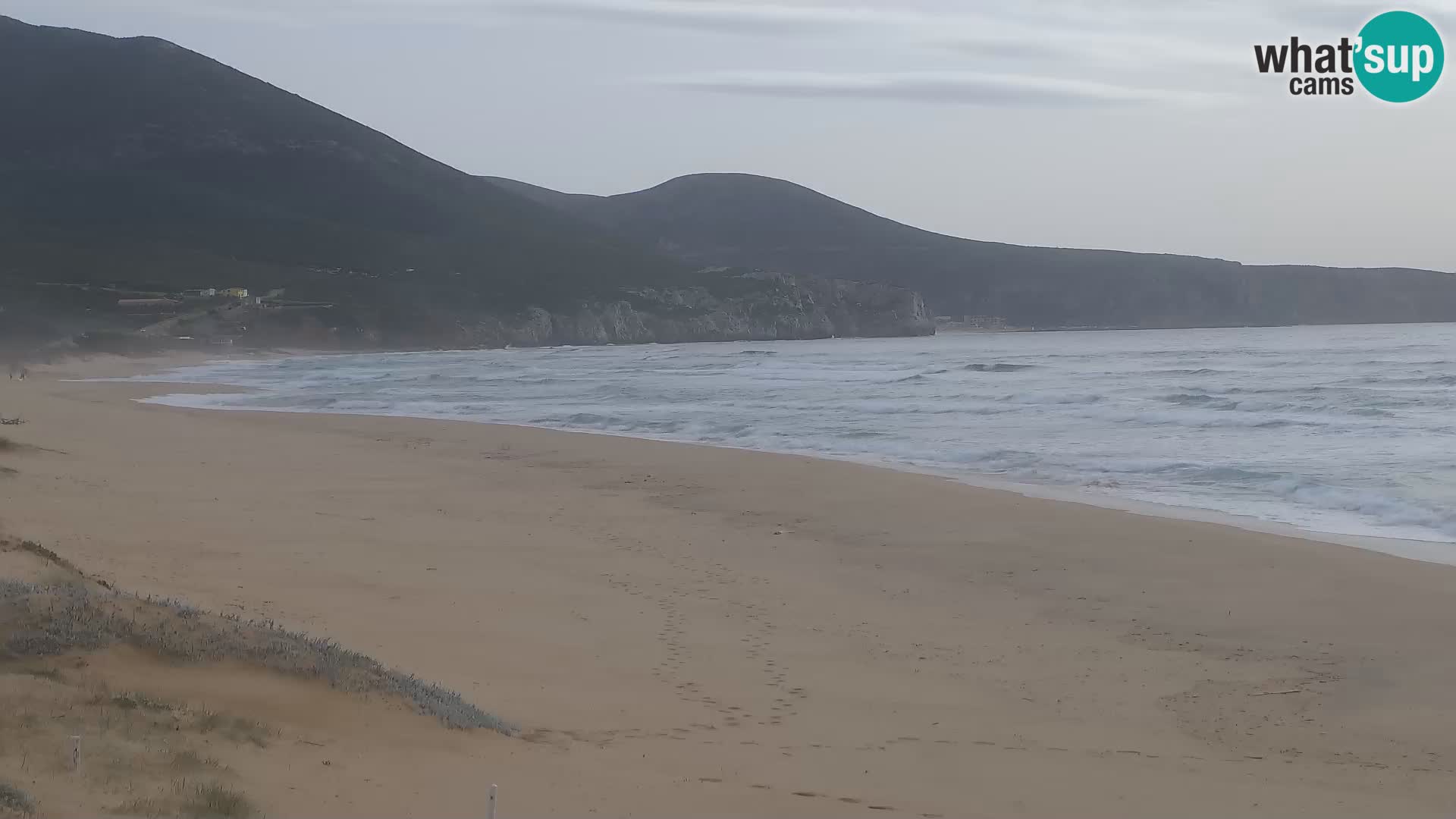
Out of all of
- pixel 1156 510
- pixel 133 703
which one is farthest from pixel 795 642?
pixel 1156 510

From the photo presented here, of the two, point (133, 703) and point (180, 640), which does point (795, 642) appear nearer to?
point (180, 640)

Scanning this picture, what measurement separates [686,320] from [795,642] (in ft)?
340

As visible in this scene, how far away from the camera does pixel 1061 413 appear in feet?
82.7

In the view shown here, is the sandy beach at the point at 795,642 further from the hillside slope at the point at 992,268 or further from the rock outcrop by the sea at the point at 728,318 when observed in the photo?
the hillside slope at the point at 992,268

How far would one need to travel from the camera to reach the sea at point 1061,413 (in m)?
14.5

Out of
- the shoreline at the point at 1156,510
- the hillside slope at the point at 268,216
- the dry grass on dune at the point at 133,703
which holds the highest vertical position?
the hillside slope at the point at 268,216

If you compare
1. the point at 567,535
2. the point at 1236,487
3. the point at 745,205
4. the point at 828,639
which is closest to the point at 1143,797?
the point at 828,639

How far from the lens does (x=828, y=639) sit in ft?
25.5

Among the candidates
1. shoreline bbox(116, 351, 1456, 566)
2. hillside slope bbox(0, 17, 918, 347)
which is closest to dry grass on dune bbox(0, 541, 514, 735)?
shoreline bbox(116, 351, 1456, 566)

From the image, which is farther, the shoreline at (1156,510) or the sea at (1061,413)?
the sea at (1061,413)

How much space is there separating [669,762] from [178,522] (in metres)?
6.66

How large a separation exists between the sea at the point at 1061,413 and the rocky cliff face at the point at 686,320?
104 ft


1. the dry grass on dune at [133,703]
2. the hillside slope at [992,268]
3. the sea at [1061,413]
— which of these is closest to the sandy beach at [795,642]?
the dry grass on dune at [133,703]

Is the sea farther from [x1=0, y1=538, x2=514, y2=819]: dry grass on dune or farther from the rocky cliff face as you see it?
the rocky cliff face
